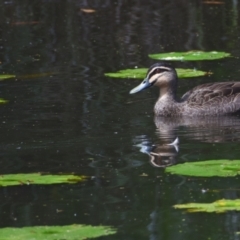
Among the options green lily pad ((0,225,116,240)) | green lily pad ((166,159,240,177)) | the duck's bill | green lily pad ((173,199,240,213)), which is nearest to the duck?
the duck's bill

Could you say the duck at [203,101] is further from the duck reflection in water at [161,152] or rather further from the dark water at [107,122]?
the duck reflection in water at [161,152]

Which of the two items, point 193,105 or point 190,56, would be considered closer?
point 193,105

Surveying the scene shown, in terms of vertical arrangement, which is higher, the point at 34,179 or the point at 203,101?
the point at 34,179

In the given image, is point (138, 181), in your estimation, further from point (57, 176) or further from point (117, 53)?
point (117, 53)

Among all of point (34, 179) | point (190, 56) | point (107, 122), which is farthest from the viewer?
point (190, 56)

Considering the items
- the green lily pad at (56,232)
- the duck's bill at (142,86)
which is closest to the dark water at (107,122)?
the duck's bill at (142,86)

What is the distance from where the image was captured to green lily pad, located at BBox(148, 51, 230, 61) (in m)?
15.0

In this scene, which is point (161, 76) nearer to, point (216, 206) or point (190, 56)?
point (190, 56)

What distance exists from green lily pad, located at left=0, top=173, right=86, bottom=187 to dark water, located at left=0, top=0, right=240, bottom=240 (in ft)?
0.18

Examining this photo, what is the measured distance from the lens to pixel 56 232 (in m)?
7.34

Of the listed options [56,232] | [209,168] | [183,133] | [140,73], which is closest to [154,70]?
[140,73]

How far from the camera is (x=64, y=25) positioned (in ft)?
62.2

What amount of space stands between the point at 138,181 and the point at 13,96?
4.58 m

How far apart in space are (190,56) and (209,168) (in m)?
6.25
